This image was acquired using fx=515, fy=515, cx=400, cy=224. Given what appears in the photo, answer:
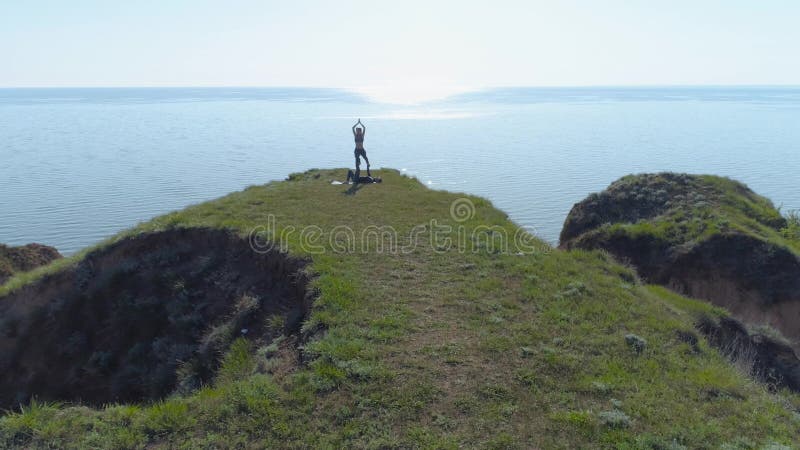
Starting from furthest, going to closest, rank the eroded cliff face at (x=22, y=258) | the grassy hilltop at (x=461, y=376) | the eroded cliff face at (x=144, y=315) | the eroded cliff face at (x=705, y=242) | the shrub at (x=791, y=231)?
the eroded cliff face at (x=22, y=258) → the shrub at (x=791, y=231) → the eroded cliff face at (x=705, y=242) → the eroded cliff face at (x=144, y=315) → the grassy hilltop at (x=461, y=376)

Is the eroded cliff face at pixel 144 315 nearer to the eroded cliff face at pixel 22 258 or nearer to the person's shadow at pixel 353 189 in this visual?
the eroded cliff face at pixel 22 258

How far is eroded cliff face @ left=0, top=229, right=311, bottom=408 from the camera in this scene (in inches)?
491

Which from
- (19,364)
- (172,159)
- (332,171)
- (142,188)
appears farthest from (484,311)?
(172,159)

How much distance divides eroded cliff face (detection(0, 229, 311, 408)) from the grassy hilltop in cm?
92

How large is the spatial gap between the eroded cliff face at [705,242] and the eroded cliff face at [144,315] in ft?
43.2

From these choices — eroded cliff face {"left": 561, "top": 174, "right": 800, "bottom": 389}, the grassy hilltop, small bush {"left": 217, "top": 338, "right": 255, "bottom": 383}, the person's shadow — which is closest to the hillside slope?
eroded cliff face {"left": 561, "top": 174, "right": 800, "bottom": 389}

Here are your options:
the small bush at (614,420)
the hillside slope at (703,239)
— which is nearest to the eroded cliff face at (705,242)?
the hillside slope at (703,239)

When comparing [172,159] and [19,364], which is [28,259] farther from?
[172,159]

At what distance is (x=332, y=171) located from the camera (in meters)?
28.1

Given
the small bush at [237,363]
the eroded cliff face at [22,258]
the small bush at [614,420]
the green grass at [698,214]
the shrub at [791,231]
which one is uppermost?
the green grass at [698,214]

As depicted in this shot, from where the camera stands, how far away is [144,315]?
1471 centimetres

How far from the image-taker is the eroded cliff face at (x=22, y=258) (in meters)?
21.2

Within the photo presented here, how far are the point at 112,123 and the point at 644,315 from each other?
367ft

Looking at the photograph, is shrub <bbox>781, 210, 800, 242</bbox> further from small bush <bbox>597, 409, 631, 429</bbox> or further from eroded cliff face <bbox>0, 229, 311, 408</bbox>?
eroded cliff face <bbox>0, 229, 311, 408</bbox>
